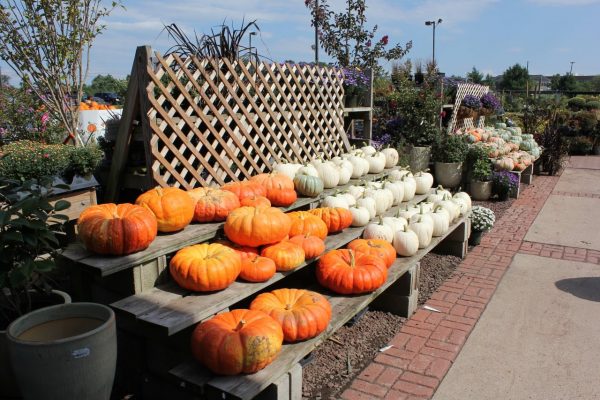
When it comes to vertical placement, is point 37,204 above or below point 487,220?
above

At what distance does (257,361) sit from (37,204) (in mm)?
1286

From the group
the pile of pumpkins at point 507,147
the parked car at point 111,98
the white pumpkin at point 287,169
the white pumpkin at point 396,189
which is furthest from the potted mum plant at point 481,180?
the parked car at point 111,98

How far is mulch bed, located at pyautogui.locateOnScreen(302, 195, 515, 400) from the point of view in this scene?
280 cm

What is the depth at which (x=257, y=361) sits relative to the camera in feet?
7.43

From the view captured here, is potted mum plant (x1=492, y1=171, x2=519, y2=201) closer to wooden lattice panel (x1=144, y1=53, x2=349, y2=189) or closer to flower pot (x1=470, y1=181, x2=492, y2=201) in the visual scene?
flower pot (x1=470, y1=181, x2=492, y2=201)

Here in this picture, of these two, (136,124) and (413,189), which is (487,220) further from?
(136,124)

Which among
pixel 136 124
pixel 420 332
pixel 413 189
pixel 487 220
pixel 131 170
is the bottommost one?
pixel 420 332

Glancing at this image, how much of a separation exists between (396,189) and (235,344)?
3.06 m

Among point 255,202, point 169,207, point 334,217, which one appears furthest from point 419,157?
point 169,207

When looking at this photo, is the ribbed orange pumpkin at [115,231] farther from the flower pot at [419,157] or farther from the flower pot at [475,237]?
the flower pot at [419,157]

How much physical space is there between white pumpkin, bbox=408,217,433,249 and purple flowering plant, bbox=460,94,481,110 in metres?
8.27

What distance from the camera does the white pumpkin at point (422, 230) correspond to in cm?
408

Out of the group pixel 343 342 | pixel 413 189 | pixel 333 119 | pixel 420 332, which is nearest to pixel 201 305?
pixel 343 342

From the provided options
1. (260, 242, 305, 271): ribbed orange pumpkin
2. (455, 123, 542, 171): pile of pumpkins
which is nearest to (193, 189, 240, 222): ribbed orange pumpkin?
(260, 242, 305, 271): ribbed orange pumpkin
